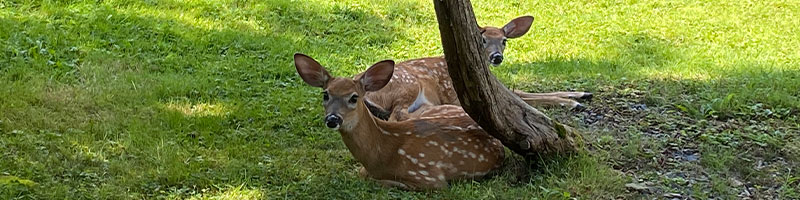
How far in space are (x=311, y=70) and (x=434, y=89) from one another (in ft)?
5.89

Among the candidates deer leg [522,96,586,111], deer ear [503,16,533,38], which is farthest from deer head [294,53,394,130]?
deer ear [503,16,533,38]

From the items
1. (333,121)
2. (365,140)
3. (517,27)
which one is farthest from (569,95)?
(333,121)

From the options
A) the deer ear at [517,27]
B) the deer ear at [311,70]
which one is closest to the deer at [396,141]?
the deer ear at [311,70]

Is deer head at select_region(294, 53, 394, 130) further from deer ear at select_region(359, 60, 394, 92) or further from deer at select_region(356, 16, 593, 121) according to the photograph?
deer at select_region(356, 16, 593, 121)

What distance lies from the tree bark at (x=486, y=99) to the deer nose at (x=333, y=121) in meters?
0.67

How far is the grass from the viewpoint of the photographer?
546 cm

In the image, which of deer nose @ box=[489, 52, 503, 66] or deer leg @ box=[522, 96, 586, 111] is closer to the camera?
deer leg @ box=[522, 96, 586, 111]

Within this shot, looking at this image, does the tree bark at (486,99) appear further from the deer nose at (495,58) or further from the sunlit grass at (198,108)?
the sunlit grass at (198,108)

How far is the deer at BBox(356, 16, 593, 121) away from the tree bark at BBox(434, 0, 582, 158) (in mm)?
1237

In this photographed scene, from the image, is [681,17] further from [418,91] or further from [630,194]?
[630,194]

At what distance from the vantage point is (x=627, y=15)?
11.0 m

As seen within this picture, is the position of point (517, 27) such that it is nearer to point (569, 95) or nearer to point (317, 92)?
point (569, 95)

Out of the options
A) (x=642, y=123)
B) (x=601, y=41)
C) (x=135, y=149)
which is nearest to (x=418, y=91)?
(x=642, y=123)

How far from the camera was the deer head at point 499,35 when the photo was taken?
7648 millimetres
